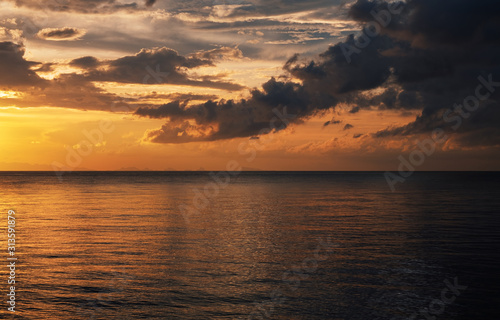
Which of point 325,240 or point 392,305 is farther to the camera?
point 325,240

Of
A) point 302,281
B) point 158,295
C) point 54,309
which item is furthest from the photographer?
point 302,281

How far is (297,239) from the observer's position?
43812mm

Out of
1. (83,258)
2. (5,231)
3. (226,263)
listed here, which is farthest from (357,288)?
(5,231)

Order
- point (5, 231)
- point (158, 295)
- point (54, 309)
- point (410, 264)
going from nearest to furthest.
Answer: point (54, 309) < point (158, 295) < point (410, 264) < point (5, 231)

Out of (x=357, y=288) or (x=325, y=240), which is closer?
(x=357, y=288)

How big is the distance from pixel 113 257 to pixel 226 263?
947 centimetres

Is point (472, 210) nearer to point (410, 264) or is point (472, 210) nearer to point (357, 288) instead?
point (410, 264)

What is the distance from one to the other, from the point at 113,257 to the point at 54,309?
11.8m

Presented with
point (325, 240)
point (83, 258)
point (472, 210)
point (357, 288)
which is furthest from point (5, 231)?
point (472, 210)

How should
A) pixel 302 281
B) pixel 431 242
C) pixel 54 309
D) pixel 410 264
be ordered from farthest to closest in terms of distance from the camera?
pixel 431 242 < pixel 410 264 < pixel 302 281 < pixel 54 309

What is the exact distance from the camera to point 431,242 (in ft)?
138

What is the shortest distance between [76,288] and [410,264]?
23.8 meters

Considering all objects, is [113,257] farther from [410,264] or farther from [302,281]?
[410,264]

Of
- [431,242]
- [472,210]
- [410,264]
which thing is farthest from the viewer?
[472,210]
